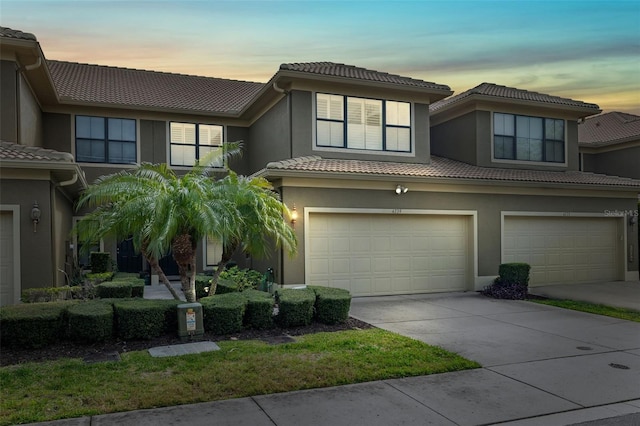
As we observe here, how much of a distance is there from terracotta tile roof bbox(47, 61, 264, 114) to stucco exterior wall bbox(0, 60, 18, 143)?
3.95m

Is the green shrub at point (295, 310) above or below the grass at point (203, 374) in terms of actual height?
above

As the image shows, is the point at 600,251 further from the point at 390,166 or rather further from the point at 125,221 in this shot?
the point at 125,221

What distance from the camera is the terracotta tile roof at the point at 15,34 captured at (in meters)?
11.4

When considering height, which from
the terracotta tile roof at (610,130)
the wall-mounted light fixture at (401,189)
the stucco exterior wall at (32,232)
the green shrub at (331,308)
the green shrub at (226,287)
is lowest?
the green shrub at (331,308)

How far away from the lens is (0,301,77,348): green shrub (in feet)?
24.8

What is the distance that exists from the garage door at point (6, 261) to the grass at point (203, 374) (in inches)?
163

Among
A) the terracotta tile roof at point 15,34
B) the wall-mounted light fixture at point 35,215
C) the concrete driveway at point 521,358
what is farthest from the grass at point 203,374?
the terracotta tile roof at point 15,34

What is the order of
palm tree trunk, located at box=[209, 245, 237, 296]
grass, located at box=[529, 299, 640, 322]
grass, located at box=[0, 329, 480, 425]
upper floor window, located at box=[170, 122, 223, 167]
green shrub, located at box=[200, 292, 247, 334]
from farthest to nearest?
upper floor window, located at box=[170, 122, 223, 167]
grass, located at box=[529, 299, 640, 322]
palm tree trunk, located at box=[209, 245, 237, 296]
green shrub, located at box=[200, 292, 247, 334]
grass, located at box=[0, 329, 480, 425]

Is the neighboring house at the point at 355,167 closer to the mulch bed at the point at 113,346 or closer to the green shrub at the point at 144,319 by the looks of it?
the mulch bed at the point at 113,346

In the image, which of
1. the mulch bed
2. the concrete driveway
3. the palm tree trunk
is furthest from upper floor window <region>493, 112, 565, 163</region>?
the palm tree trunk

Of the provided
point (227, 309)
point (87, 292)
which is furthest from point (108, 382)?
point (87, 292)

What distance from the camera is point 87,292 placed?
35.1 ft

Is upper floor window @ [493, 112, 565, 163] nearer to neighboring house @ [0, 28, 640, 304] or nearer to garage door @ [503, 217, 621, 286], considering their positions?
neighboring house @ [0, 28, 640, 304]

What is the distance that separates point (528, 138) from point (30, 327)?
1609 cm
